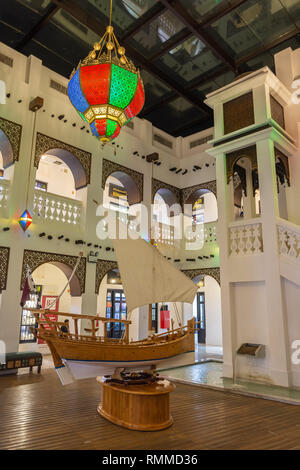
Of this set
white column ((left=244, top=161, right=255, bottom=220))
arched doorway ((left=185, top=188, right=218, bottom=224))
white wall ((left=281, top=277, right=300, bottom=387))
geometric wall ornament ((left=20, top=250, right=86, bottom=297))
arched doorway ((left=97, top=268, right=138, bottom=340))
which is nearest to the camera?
white wall ((left=281, top=277, right=300, bottom=387))

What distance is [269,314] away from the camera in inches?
272

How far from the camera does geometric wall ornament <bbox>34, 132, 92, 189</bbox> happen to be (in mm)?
9160

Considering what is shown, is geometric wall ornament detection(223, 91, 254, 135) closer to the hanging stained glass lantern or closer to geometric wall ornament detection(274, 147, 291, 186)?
geometric wall ornament detection(274, 147, 291, 186)

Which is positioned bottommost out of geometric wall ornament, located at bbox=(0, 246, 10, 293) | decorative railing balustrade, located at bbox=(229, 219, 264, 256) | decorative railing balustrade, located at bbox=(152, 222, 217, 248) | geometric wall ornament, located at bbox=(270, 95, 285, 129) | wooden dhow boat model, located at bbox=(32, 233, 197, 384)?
wooden dhow boat model, located at bbox=(32, 233, 197, 384)

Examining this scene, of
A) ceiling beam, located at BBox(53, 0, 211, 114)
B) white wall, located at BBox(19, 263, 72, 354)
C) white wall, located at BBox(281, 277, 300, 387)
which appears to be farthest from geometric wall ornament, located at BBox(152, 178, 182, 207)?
white wall, located at BBox(281, 277, 300, 387)

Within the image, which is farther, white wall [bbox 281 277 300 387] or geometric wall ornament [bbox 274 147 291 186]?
geometric wall ornament [bbox 274 147 291 186]

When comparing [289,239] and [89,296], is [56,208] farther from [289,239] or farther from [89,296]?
[289,239]

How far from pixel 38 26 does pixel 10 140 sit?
129 inches

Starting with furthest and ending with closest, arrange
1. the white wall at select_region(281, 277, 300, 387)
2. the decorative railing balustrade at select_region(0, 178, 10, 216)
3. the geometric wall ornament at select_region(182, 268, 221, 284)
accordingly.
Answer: the geometric wall ornament at select_region(182, 268, 221, 284) < the decorative railing balustrade at select_region(0, 178, 10, 216) < the white wall at select_region(281, 277, 300, 387)

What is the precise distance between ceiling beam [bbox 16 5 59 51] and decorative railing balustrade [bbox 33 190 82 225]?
4.39 m

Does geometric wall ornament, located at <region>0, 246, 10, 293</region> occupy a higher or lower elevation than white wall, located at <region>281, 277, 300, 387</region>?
higher

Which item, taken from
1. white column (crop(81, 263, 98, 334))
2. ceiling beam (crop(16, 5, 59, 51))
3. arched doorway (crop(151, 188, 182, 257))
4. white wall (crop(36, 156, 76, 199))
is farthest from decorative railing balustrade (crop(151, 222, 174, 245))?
ceiling beam (crop(16, 5, 59, 51))

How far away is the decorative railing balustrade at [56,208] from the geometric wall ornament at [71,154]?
82 cm

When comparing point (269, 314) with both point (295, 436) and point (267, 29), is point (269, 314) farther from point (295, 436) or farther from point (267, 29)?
point (267, 29)
